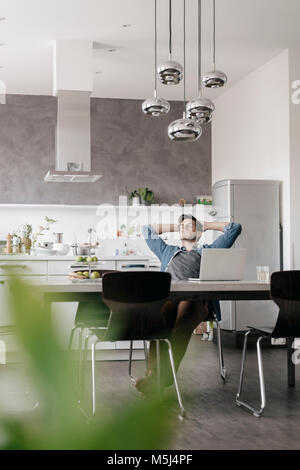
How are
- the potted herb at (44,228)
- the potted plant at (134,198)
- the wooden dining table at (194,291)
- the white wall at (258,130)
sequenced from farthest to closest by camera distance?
the potted plant at (134,198) → the potted herb at (44,228) → the white wall at (258,130) → the wooden dining table at (194,291)

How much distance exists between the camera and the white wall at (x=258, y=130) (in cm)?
646

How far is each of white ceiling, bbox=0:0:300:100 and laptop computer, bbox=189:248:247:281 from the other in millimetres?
2561

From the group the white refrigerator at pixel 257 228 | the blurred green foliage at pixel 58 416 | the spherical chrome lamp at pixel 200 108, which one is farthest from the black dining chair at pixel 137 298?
the white refrigerator at pixel 257 228

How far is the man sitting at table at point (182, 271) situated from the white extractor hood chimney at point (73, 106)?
2.19 m

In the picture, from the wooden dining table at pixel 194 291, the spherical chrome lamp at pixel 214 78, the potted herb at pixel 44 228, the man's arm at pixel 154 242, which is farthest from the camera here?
the potted herb at pixel 44 228

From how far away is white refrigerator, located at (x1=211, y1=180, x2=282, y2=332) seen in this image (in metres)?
6.50

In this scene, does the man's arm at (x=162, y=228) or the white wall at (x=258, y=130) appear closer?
the man's arm at (x=162, y=228)

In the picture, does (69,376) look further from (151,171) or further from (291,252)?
(151,171)

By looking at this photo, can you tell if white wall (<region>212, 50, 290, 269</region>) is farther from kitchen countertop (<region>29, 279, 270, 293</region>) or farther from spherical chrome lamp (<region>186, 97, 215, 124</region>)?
kitchen countertop (<region>29, 279, 270, 293</region>)

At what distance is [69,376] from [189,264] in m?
4.07

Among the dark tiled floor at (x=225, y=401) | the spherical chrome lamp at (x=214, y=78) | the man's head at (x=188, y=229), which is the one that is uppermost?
the spherical chrome lamp at (x=214, y=78)

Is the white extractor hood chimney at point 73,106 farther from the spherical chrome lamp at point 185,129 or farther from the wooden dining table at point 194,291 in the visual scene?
the wooden dining table at point 194,291

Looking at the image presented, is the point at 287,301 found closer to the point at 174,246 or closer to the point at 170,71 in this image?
the point at 174,246

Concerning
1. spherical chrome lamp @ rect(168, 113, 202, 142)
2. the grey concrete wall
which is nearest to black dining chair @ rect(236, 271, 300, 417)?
spherical chrome lamp @ rect(168, 113, 202, 142)
